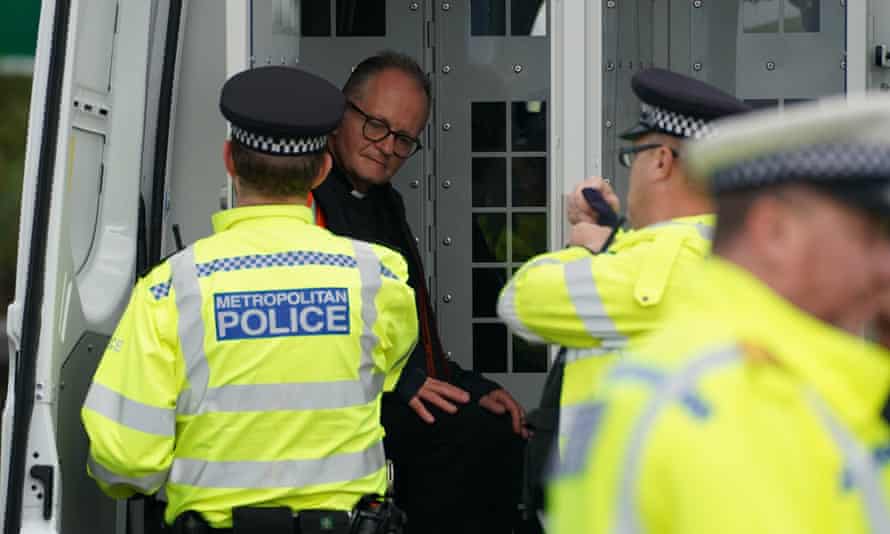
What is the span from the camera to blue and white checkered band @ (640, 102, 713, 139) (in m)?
2.79

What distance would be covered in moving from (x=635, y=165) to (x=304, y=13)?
180 centimetres

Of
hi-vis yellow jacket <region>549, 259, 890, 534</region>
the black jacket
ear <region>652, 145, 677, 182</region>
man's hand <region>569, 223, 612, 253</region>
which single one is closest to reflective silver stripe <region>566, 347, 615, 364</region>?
man's hand <region>569, 223, 612, 253</region>

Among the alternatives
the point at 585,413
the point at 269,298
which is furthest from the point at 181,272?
the point at 585,413

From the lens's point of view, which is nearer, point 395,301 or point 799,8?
point 395,301

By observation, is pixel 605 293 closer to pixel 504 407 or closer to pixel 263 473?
pixel 263 473

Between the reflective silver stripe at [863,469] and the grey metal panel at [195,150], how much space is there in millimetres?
2681

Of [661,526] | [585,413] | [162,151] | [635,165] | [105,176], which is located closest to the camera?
[661,526]

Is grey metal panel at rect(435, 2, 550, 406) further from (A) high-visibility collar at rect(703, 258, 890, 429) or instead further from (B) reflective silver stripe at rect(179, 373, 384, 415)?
(A) high-visibility collar at rect(703, 258, 890, 429)

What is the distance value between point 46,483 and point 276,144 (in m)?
0.76

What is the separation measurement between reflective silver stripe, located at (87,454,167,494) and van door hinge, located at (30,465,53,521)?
96 millimetres

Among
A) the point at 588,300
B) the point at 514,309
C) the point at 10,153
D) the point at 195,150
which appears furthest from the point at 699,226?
the point at 10,153

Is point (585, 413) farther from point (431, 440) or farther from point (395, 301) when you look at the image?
point (431, 440)

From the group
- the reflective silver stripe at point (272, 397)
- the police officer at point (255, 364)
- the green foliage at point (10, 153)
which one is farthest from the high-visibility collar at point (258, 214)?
the green foliage at point (10, 153)

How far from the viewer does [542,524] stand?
127 inches
